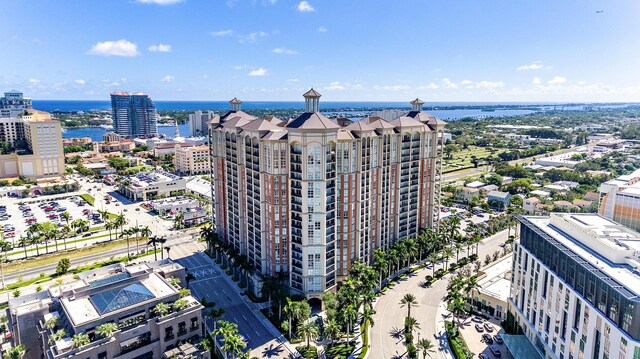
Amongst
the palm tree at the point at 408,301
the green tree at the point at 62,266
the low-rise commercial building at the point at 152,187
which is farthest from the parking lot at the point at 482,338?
the low-rise commercial building at the point at 152,187

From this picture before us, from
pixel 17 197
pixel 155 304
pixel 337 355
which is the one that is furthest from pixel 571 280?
pixel 17 197

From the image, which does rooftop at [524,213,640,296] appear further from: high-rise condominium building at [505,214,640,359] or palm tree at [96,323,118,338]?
palm tree at [96,323,118,338]

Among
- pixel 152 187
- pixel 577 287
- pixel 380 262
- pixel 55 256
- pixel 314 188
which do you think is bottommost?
pixel 55 256

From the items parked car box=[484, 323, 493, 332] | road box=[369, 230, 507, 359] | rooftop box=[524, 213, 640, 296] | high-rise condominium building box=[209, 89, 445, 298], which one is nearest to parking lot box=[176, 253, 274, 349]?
high-rise condominium building box=[209, 89, 445, 298]

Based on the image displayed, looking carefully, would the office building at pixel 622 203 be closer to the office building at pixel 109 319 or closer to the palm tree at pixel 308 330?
the palm tree at pixel 308 330

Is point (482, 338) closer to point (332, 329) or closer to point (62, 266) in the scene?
point (332, 329)

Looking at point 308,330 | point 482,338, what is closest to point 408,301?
point 482,338
